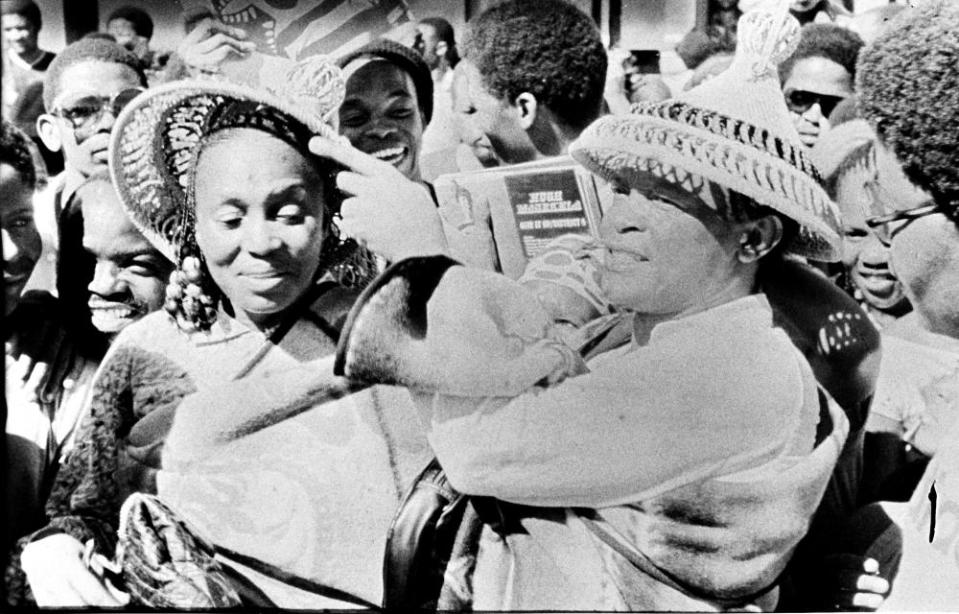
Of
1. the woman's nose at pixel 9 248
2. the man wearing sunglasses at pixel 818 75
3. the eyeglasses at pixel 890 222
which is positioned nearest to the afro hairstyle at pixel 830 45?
the man wearing sunglasses at pixel 818 75

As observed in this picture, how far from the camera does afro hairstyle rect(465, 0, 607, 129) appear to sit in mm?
3559

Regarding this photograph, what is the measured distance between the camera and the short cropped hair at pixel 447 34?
3.62 metres

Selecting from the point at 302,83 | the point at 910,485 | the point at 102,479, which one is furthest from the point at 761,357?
the point at 102,479

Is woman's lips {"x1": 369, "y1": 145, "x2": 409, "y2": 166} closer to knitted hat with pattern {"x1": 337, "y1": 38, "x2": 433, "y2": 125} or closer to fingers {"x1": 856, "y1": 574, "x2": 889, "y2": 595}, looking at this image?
knitted hat with pattern {"x1": 337, "y1": 38, "x2": 433, "y2": 125}

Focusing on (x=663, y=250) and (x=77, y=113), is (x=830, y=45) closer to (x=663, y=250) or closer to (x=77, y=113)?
(x=663, y=250)

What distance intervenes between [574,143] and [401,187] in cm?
56

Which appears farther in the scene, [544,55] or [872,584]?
[872,584]

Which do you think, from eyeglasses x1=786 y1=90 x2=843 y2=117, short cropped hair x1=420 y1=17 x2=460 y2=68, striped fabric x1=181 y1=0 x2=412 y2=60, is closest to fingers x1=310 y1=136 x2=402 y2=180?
striped fabric x1=181 y1=0 x2=412 y2=60

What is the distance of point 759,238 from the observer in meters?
3.60

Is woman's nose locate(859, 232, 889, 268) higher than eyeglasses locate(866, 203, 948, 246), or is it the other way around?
eyeglasses locate(866, 203, 948, 246)

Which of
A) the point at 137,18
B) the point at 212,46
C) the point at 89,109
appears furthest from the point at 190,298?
the point at 137,18

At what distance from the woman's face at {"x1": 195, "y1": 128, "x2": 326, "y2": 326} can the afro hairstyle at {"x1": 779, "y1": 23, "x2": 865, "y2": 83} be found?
1616 mm

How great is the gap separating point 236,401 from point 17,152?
1092 millimetres

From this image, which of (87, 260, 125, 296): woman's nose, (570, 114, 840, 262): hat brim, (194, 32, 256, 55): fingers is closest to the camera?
(570, 114, 840, 262): hat brim
